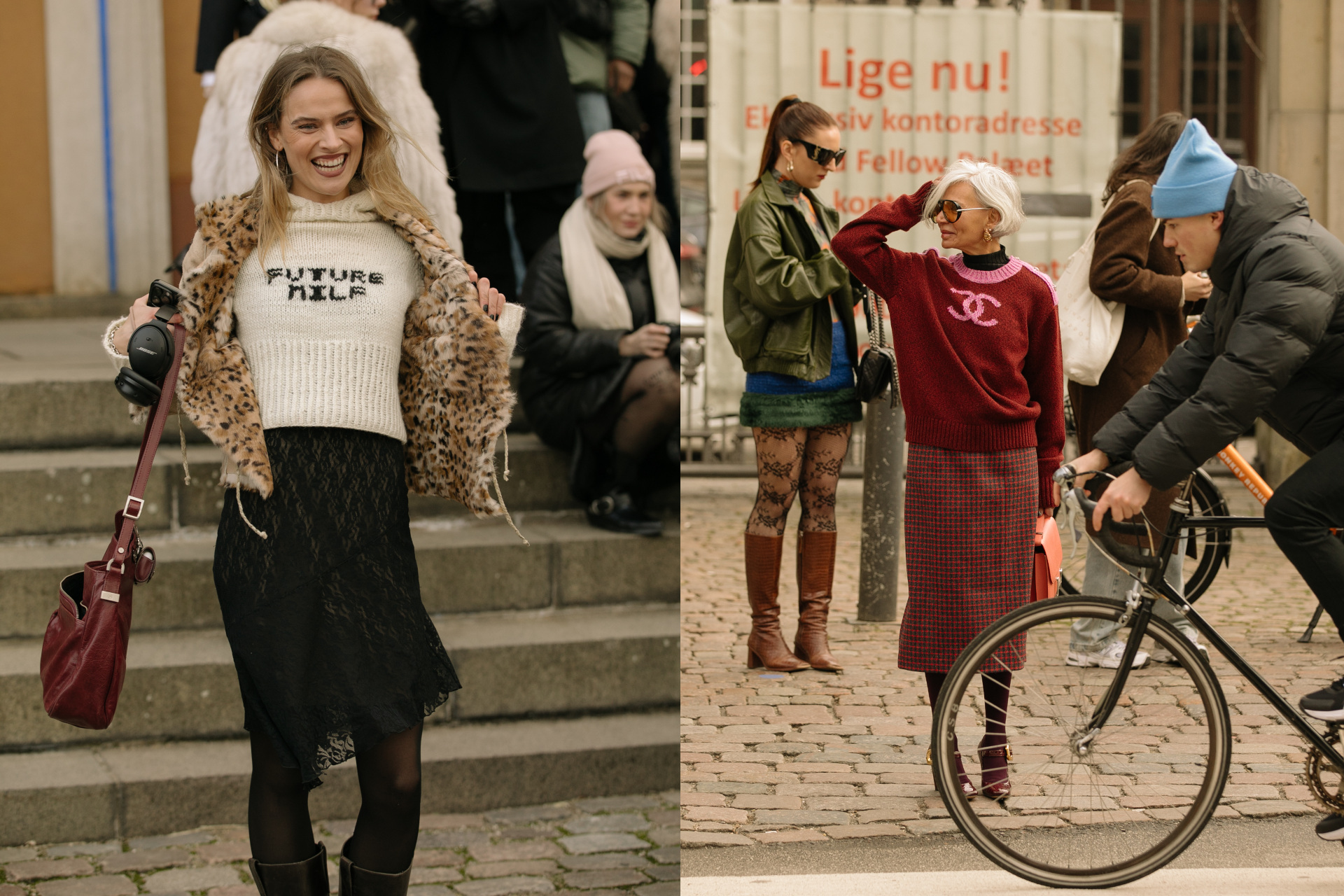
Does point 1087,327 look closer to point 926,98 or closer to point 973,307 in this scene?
point 973,307

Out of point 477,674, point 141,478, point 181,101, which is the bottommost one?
point 477,674

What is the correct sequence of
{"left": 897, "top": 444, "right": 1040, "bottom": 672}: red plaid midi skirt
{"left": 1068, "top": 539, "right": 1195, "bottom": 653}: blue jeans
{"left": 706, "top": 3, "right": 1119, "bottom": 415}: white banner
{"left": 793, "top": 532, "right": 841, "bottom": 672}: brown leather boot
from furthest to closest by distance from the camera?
{"left": 706, "top": 3, "right": 1119, "bottom": 415}: white banner < {"left": 793, "top": 532, "right": 841, "bottom": 672}: brown leather boot < {"left": 1068, "top": 539, "right": 1195, "bottom": 653}: blue jeans < {"left": 897, "top": 444, "right": 1040, "bottom": 672}: red plaid midi skirt

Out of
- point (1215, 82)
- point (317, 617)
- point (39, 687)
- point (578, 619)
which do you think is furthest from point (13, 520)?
point (1215, 82)

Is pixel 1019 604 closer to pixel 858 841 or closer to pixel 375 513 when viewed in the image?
pixel 858 841

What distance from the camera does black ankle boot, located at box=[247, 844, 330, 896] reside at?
3.41m

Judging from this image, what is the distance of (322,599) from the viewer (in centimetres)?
334

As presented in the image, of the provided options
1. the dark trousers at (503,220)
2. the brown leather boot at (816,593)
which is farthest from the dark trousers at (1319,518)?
the dark trousers at (503,220)

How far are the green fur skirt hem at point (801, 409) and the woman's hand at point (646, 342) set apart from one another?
45 centimetres

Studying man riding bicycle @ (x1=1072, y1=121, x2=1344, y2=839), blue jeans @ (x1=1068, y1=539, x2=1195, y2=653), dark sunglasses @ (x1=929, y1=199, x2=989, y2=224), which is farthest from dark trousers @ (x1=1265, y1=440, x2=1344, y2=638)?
dark sunglasses @ (x1=929, y1=199, x2=989, y2=224)

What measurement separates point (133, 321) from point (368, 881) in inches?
51.0

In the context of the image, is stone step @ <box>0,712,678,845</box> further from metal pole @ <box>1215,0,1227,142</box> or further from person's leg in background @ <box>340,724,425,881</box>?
metal pole @ <box>1215,0,1227,142</box>

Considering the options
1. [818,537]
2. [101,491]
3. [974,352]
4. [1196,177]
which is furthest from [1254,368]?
[101,491]

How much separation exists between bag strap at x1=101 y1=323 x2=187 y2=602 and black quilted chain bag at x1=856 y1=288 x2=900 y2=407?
2685 millimetres

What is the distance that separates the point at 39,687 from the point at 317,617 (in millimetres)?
1905
